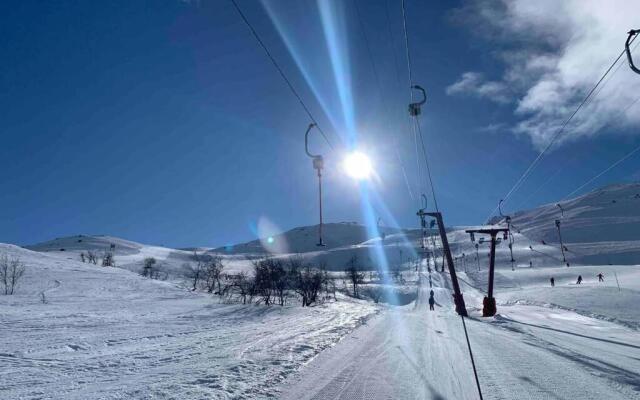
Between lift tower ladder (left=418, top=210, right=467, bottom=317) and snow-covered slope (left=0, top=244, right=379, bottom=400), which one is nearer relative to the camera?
snow-covered slope (left=0, top=244, right=379, bottom=400)

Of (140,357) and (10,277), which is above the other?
(10,277)

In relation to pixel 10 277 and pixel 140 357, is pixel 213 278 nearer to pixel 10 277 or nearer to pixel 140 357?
pixel 10 277

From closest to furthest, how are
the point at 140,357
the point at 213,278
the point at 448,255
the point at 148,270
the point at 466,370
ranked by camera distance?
the point at 466,370, the point at 140,357, the point at 448,255, the point at 213,278, the point at 148,270

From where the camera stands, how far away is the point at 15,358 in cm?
1382

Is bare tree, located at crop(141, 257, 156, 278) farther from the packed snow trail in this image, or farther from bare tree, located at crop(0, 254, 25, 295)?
the packed snow trail

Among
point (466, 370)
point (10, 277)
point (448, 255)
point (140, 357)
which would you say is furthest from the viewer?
point (10, 277)

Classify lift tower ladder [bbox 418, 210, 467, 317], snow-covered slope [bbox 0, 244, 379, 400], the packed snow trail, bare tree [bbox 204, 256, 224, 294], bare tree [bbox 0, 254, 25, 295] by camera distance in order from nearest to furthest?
1. the packed snow trail
2. snow-covered slope [bbox 0, 244, 379, 400]
3. lift tower ladder [bbox 418, 210, 467, 317]
4. bare tree [bbox 0, 254, 25, 295]
5. bare tree [bbox 204, 256, 224, 294]

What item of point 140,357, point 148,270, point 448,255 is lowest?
point 140,357

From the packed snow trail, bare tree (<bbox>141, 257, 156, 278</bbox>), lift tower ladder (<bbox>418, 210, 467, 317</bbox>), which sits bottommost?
the packed snow trail

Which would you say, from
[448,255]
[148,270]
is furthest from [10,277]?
[148,270]

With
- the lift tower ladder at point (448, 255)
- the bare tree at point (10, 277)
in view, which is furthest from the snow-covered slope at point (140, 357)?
the bare tree at point (10, 277)

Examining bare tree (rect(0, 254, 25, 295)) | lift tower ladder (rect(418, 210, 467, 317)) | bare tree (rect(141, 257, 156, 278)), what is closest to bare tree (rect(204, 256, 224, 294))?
bare tree (rect(141, 257, 156, 278))

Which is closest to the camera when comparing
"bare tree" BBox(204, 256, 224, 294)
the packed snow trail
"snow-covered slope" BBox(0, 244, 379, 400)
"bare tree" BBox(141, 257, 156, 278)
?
the packed snow trail

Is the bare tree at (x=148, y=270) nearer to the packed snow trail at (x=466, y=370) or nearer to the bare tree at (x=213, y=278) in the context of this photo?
the bare tree at (x=213, y=278)
